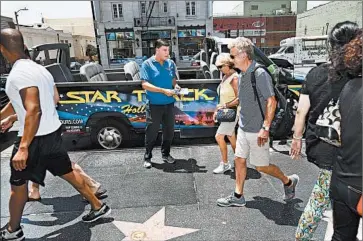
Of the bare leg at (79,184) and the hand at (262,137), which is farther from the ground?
the hand at (262,137)

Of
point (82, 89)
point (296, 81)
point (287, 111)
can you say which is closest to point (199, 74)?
point (296, 81)

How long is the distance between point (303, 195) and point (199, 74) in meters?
3.56

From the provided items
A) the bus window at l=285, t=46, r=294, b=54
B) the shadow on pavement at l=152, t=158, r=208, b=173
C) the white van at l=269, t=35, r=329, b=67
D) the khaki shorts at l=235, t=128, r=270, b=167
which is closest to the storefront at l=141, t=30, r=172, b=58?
the shadow on pavement at l=152, t=158, r=208, b=173

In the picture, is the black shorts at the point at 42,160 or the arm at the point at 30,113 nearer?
the arm at the point at 30,113

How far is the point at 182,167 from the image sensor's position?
4270 millimetres

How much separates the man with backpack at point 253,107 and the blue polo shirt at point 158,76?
50.9 inches

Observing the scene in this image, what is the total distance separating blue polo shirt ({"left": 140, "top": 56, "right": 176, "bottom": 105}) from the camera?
3895 mm

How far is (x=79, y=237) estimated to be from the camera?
106 inches

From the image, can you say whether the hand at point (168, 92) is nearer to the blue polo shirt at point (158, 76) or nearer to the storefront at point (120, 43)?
the blue polo shirt at point (158, 76)

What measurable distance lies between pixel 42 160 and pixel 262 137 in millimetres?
1934

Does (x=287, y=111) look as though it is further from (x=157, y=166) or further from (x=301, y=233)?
(x=157, y=166)

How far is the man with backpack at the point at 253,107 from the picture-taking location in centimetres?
273

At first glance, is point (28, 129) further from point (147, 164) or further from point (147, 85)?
point (147, 164)

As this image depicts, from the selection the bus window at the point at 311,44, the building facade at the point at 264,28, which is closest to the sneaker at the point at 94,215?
the building facade at the point at 264,28
